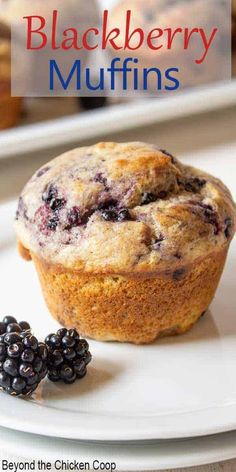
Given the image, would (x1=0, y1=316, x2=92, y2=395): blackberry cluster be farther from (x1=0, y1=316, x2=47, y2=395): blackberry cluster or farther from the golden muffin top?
the golden muffin top

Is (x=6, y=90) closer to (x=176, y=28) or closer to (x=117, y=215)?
(x=176, y=28)

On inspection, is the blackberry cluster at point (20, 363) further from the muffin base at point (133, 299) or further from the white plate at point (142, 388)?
the muffin base at point (133, 299)

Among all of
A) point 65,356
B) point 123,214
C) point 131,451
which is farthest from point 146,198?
point 131,451

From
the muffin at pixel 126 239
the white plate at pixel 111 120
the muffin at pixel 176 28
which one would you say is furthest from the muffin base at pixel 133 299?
the muffin at pixel 176 28

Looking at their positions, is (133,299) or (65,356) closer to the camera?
(65,356)

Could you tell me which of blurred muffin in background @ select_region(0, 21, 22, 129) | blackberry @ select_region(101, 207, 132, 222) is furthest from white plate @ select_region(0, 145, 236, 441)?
blurred muffin in background @ select_region(0, 21, 22, 129)

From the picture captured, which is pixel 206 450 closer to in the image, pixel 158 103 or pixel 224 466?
pixel 224 466

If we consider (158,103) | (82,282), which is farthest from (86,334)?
(158,103)
